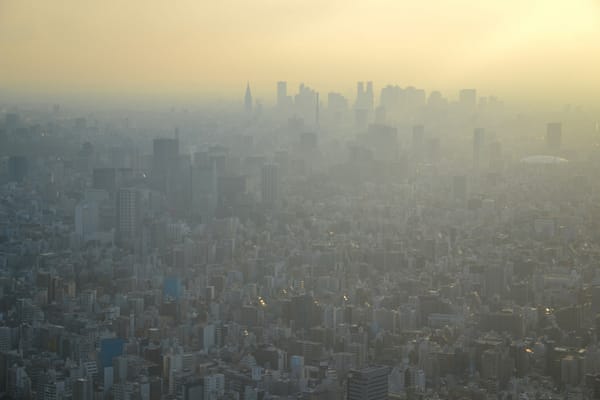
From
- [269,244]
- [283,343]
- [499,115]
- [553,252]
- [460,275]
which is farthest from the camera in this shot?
[499,115]

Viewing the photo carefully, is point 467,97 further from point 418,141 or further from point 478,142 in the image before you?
point 418,141

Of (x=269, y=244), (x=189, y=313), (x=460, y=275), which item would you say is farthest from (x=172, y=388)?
(x=269, y=244)

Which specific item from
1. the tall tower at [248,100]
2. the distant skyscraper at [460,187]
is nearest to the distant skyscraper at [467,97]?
the distant skyscraper at [460,187]

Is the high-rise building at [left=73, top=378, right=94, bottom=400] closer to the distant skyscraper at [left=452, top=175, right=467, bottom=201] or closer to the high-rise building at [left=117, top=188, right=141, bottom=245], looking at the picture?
the high-rise building at [left=117, top=188, right=141, bottom=245]

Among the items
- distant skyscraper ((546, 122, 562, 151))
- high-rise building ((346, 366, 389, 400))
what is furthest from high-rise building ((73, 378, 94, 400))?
distant skyscraper ((546, 122, 562, 151))

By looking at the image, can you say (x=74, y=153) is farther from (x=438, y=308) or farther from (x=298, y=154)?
(x=438, y=308)
